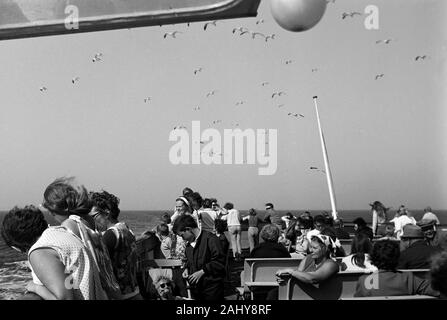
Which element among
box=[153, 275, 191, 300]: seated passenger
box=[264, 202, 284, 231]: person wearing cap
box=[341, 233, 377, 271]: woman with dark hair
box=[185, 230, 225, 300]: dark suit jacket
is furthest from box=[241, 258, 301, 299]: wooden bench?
box=[264, 202, 284, 231]: person wearing cap

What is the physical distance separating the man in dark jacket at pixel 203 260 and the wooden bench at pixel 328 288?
421mm

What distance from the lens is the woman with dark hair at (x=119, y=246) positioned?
2.49 metres

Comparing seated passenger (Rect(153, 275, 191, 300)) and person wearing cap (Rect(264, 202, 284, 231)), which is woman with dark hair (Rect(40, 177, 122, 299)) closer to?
seated passenger (Rect(153, 275, 191, 300))

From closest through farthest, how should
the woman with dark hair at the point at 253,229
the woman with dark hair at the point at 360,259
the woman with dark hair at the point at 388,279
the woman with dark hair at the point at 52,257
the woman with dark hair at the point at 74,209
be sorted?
the woman with dark hair at the point at 52,257
the woman with dark hair at the point at 74,209
the woman with dark hair at the point at 388,279
the woman with dark hair at the point at 360,259
the woman with dark hair at the point at 253,229

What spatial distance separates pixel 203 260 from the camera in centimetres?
341

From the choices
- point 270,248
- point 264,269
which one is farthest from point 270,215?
point 264,269

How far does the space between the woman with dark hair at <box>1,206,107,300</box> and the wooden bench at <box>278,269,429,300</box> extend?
1.48m

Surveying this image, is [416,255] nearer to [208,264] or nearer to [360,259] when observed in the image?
[360,259]

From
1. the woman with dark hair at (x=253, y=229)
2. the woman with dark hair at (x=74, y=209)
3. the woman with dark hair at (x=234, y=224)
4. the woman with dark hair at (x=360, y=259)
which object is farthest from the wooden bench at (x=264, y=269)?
the woman with dark hair at (x=253, y=229)

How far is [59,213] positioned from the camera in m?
2.09

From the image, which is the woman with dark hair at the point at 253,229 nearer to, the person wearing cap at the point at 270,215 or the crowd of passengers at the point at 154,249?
the person wearing cap at the point at 270,215

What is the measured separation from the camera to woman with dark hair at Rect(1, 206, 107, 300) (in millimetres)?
1834

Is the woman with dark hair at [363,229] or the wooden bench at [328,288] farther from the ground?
the woman with dark hair at [363,229]

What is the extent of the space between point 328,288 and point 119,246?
51.4 inches
